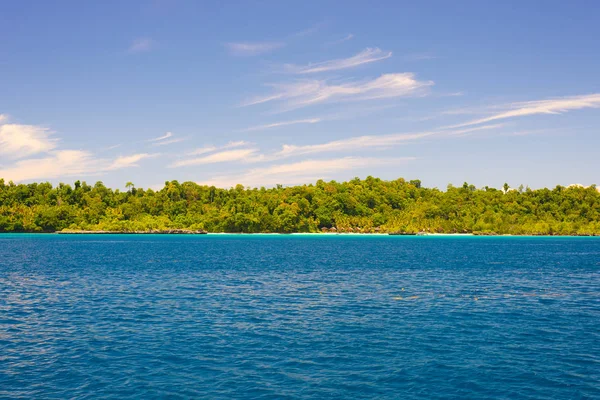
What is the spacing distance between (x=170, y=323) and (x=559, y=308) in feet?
131

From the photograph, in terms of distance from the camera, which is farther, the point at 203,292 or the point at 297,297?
the point at 203,292

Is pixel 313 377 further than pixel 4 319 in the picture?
No

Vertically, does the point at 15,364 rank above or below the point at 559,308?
above

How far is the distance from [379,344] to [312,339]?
516 cm

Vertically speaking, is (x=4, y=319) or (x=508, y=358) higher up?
(x=4, y=319)

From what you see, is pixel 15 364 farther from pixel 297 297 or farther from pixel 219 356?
pixel 297 297

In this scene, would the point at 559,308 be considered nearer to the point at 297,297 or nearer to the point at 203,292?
the point at 297,297

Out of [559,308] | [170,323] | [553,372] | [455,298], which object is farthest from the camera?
[455,298]

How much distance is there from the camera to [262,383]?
29281 millimetres

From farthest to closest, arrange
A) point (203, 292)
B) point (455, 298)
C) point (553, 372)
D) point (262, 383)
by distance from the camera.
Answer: point (203, 292), point (455, 298), point (553, 372), point (262, 383)

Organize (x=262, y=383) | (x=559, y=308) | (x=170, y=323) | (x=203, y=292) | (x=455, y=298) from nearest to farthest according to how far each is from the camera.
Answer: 1. (x=262, y=383)
2. (x=170, y=323)
3. (x=559, y=308)
4. (x=455, y=298)
5. (x=203, y=292)

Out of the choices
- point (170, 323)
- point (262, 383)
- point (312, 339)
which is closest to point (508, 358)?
point (312, 339)

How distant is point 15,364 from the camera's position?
32.7 metres

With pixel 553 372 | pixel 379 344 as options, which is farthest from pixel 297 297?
pixel 553 372
